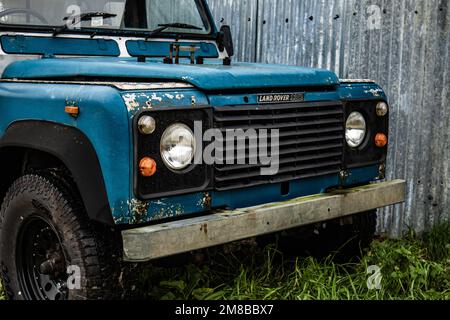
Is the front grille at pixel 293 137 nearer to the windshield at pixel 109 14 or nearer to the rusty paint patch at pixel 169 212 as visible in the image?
the rusty paint patch at pixel 169 212

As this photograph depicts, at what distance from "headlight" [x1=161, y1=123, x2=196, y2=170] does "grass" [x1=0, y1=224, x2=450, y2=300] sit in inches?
26.6

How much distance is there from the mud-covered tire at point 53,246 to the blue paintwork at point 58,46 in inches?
34.3

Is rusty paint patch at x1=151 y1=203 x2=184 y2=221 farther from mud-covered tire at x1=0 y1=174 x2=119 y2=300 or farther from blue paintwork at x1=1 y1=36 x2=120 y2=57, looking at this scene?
blue paintwork at x1=1 y1=36 x2=120 y2=57

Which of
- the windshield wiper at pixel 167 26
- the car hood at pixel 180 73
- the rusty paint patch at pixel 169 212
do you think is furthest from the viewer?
the windshield wiper at pixel 167 26

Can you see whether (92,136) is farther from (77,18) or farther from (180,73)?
(77,18)

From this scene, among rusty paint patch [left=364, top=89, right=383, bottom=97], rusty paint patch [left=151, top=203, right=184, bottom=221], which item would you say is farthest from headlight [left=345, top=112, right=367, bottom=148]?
rusty paint patch [left=151, top=203, right=184, bottom=221]

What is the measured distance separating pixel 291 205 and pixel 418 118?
2.11 metres

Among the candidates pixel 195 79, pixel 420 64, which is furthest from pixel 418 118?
pixel 195 79

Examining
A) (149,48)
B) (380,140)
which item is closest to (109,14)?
(149,48)

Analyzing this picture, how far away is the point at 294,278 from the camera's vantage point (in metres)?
3.70

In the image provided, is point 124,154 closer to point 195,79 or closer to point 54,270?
point 195,79

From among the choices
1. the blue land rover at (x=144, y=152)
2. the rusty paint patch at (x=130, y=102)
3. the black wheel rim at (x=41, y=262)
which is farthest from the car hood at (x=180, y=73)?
the black wheel rim at (x=41, y=262)

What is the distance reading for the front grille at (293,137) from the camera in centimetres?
298

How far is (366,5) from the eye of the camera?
4938 millimetres
